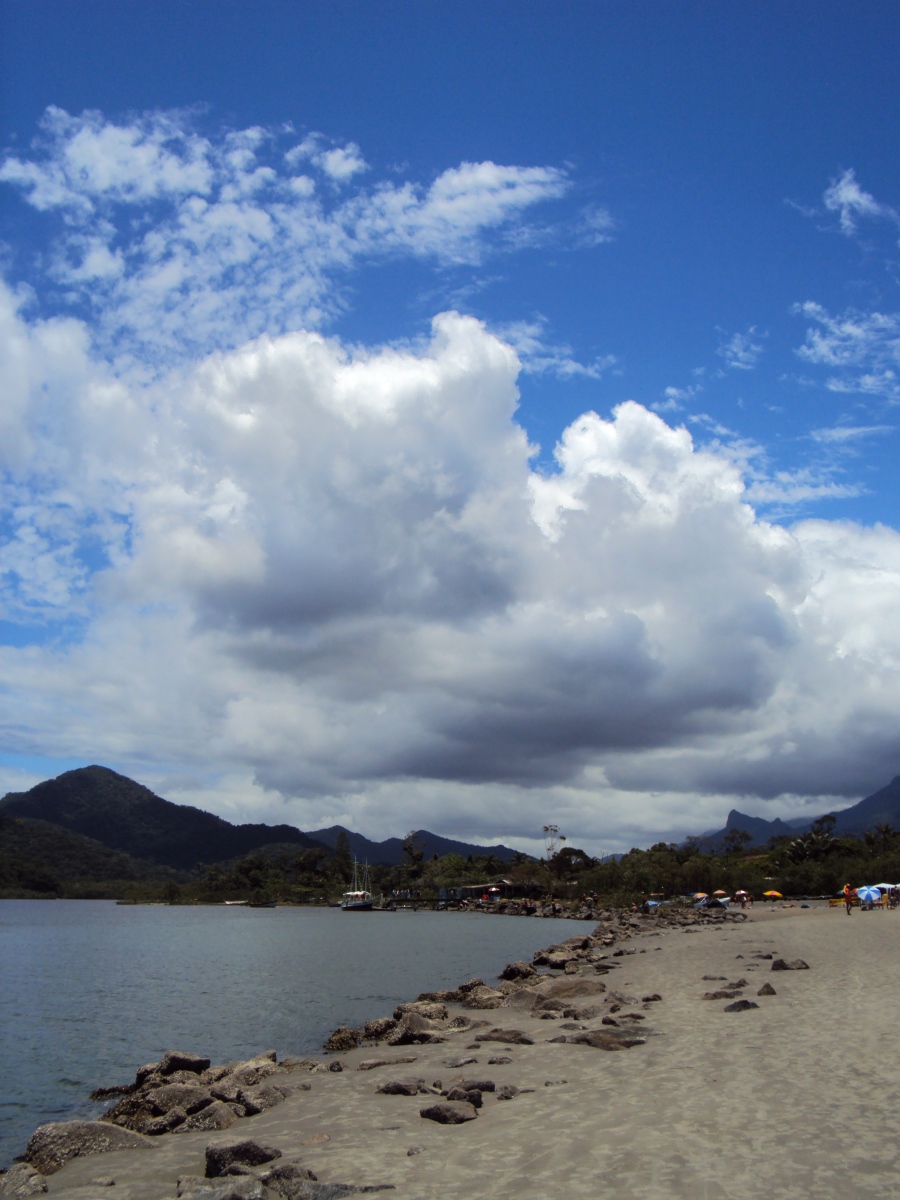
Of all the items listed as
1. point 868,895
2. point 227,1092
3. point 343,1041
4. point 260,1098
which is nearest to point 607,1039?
point 260,1098

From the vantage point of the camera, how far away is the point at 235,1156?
40.0 feet

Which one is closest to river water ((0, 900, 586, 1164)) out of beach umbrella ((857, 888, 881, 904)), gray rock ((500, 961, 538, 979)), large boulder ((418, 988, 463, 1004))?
large boulder ((418, 988, 463, 1004))

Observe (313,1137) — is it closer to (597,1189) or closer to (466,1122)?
(466,1122)

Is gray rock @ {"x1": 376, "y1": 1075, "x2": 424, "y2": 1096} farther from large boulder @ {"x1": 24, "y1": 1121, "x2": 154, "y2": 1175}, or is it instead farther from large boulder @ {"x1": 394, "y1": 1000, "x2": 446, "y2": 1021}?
large boulder @ {"x1": 394, "y1": 1000, "x2": 446, "y2": 1021}

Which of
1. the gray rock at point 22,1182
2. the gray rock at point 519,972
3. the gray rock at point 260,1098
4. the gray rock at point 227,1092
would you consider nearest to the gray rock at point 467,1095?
the gray rock at point 260,1098

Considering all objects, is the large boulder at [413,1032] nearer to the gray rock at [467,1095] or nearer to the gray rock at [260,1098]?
the gray rock at [260,1098]

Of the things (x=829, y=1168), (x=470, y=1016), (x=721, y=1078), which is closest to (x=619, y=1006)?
(x=470, y=1016)

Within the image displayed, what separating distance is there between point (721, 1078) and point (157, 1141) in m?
9.72

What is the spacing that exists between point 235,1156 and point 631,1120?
563 cm

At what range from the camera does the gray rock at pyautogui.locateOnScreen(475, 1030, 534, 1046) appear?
20891 mm

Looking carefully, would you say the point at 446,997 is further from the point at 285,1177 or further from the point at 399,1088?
the point at 285,1177

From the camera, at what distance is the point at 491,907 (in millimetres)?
145125

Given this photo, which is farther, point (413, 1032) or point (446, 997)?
point (446, 997)

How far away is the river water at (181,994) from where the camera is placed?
24.7 m
